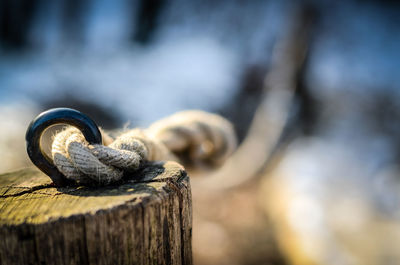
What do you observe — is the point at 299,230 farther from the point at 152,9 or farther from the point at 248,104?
the point at 152,9

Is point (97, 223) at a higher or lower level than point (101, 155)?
lower

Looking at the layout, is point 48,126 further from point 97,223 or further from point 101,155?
point 97,223

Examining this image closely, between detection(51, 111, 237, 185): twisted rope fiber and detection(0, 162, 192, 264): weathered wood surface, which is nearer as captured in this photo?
detection(0, 162, 192, 264): weathered wood surface

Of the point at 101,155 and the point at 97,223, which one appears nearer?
the point at 97,223

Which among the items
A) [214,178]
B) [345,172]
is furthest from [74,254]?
[345,172]

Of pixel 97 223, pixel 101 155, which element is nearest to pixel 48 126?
pixel 101 155

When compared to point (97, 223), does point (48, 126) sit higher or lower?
higher

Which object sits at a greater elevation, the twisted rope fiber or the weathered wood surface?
the twisted rope fiber
